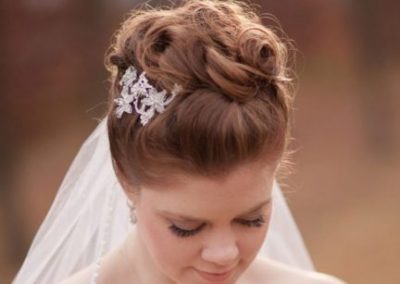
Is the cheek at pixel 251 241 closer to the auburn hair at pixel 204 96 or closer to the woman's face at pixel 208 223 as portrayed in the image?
the woman's face at pixel 208 223

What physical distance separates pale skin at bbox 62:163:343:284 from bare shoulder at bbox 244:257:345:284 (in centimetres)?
28

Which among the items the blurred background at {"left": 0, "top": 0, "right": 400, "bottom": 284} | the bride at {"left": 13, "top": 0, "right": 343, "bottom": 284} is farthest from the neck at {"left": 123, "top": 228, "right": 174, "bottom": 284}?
the blurred background at {"left": 0, "top": 0, "right": 400, "bottom": 284}

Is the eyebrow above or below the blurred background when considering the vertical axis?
above

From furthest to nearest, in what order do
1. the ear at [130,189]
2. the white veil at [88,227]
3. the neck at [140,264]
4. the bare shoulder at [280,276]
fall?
the white veil at [88,227] < the bare shoulder at [280,276] < the neck at [140,264] < the ear at [130,189]

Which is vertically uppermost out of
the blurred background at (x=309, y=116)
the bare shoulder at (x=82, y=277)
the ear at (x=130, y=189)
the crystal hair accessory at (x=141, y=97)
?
the crystal hair accessory at (x=141, y=97)

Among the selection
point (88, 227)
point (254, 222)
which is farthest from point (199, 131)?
point (88, 227)

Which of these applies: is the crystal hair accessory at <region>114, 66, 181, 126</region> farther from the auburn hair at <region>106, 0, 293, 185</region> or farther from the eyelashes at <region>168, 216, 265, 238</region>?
the eyelashes at <region>168, 216, 265, 238</region>

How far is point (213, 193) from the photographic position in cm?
160

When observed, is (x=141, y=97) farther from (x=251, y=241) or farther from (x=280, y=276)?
(x=280, y=276)

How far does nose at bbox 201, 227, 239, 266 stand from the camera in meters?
1.60

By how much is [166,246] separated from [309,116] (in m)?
5.62

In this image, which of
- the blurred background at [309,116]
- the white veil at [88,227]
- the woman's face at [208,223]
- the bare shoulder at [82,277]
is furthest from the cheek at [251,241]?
the blurred background at [309,116]

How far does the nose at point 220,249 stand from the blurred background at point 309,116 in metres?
3.34

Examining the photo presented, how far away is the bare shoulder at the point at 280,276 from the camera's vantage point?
194 cm
